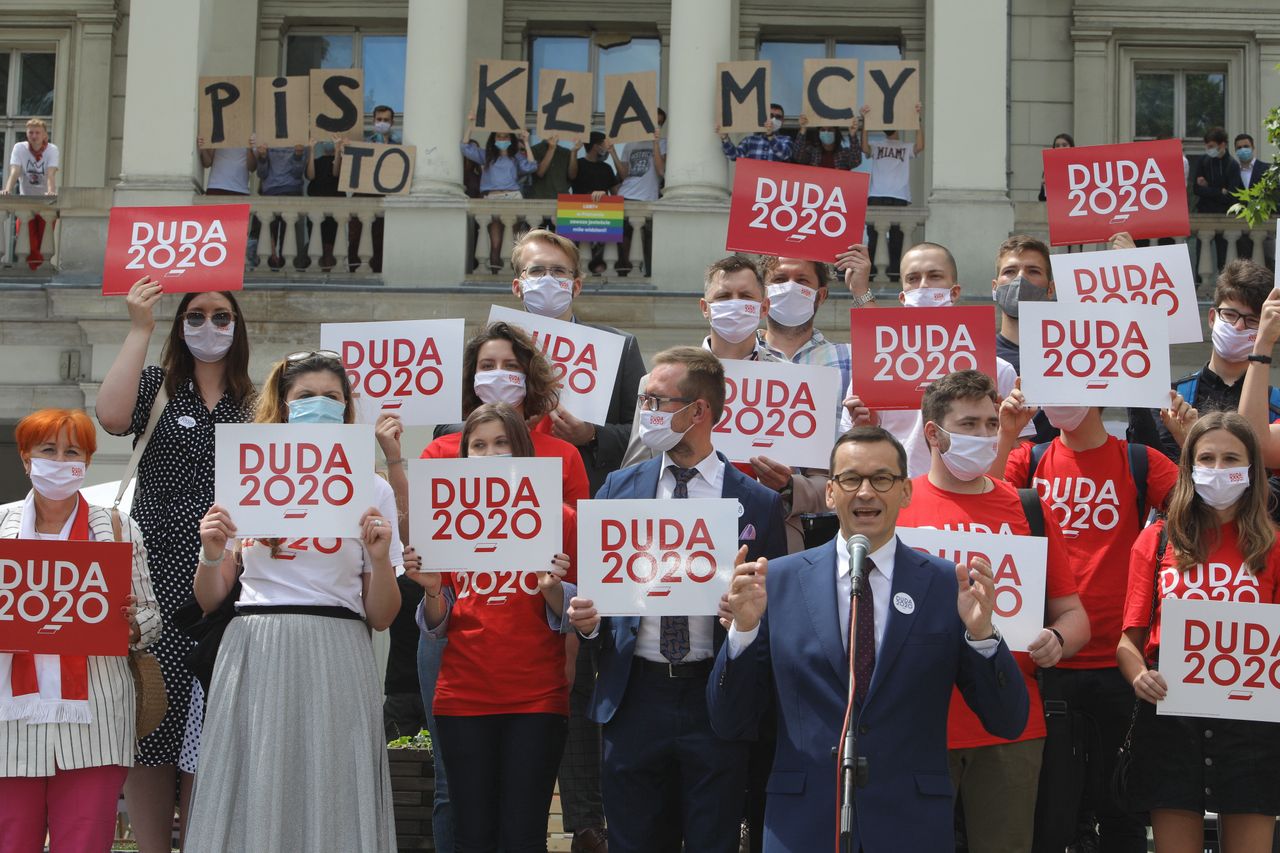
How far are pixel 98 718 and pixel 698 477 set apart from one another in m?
2.52

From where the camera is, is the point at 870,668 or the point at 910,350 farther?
the point at 910,350

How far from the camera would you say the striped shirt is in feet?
21.7

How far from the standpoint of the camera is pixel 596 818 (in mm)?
7863

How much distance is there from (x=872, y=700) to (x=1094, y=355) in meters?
2.53

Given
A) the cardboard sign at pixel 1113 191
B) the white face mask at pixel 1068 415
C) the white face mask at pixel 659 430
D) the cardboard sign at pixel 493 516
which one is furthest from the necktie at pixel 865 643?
the cardboard sign at pixel 1113 191

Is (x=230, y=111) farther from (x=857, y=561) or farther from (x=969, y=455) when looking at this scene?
(x=857, y=561)

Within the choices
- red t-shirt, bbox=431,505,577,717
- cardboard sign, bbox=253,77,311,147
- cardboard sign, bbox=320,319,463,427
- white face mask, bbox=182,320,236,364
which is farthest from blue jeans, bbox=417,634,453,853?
cardboard sign, bbox=253,77,311,147

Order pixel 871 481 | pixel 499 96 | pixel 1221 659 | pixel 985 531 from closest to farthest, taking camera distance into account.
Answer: pixel 871 481
pixel 1221 659
pixel 985 531
pixel 499 96

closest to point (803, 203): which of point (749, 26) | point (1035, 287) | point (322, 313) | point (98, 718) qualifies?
point (1035, 287)

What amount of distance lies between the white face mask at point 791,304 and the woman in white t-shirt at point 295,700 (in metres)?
2.35

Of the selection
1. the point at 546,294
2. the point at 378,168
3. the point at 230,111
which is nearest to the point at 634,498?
the point at 546,294

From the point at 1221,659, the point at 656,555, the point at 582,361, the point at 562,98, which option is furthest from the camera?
the point at 562,98

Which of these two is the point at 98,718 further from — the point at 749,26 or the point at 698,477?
the point at 749,26

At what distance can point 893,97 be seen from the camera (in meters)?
16.0
